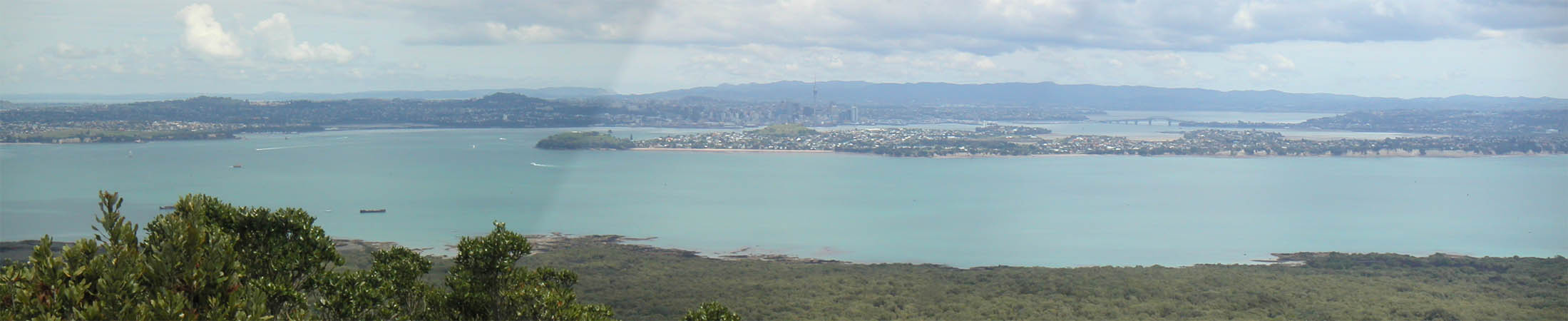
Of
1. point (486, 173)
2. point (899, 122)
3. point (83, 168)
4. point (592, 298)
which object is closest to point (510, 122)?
point (486, 173)

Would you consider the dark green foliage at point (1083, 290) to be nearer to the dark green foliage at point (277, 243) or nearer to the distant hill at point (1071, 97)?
the dark green foliage at point (277, 243)

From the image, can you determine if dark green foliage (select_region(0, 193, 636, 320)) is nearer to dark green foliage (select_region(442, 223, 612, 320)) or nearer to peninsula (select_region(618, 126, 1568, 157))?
dark green foliage (select_region(442, 223, 612, 320))

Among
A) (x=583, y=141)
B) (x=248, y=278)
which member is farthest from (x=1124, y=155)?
(x=248, y=278)

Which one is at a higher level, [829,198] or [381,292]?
[381,292]

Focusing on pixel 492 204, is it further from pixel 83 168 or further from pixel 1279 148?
pixel 1279 148

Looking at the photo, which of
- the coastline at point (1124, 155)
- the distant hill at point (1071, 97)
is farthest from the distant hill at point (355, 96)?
Answer: the distant hill at point (1071, 97)

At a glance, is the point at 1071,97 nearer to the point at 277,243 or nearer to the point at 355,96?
the point at 355,96
